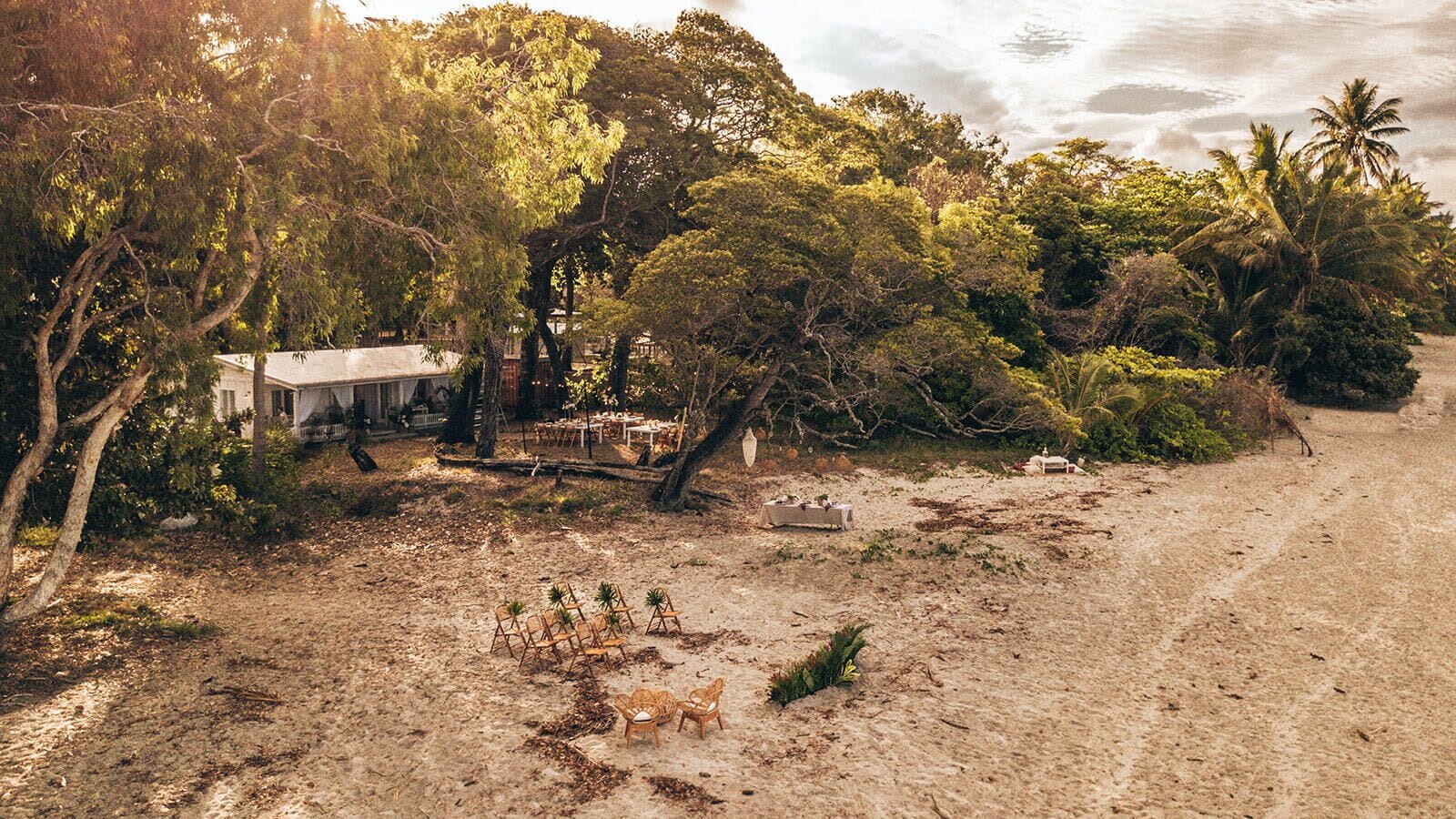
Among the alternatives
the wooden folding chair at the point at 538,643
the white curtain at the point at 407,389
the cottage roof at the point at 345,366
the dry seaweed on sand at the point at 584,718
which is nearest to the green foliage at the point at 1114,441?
the cottage roof at the point at 345,366

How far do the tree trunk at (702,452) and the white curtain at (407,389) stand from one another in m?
12.0

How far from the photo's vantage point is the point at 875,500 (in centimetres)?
2070

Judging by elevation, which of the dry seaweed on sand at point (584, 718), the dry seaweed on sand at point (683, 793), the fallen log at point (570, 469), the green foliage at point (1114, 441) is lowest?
the dry seaweed on sand at point (584, 718)

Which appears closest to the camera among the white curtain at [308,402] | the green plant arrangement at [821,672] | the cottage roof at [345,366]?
the green plant arrangement at [821,672]

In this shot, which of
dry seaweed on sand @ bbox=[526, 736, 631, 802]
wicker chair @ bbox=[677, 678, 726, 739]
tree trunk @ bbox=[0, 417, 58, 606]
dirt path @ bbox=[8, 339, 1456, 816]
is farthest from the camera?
tree trunk @ bbox=[0, 417, 58, 606]

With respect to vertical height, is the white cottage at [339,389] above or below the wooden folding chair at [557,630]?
above

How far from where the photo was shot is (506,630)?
1229 cm

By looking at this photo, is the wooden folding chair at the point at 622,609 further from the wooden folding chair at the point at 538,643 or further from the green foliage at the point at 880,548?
the green foliage at the point at 880,548

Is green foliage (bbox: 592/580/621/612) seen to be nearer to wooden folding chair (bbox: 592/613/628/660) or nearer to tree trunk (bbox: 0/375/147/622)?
wooden folding chair (bbox: 592/613/628/660)

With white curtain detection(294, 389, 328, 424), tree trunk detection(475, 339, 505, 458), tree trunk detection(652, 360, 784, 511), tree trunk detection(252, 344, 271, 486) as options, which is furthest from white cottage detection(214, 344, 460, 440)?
tree trunk detection(652, 360, 784, 511)

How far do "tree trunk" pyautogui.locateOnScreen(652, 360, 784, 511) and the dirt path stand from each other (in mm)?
986

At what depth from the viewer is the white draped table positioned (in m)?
17.7

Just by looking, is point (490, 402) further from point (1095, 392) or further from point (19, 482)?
point (1095, 392)

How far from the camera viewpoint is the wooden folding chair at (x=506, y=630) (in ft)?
37.2
